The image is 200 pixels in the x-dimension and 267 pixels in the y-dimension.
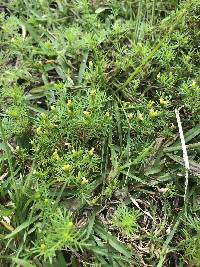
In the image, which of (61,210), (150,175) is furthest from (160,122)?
(61,210)

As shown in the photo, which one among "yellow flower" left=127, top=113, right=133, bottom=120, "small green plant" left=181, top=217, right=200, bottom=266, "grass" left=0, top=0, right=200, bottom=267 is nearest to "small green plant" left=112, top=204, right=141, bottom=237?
"grass" left=0, top=0, right=200, bottom=267

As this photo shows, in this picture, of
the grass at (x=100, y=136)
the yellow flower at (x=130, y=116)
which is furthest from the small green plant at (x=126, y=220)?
the yellow flower at (x=130, y=116)

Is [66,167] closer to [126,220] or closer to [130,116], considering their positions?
[126,220]

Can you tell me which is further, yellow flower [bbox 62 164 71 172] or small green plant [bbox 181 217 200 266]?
yellow flower [bbox 62 164 71 172]

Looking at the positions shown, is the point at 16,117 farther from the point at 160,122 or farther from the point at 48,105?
the point at 160,122

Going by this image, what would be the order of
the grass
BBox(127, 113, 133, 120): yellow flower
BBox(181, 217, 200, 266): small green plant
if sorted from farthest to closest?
BBox(127, 113, 133, 120): yellow flower < the grass < BBox(181, 217, 200, 266): small green plant

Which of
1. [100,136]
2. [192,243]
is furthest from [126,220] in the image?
[100,136]

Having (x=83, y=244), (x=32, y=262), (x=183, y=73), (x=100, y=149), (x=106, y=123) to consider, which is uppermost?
(x=183, y=73)

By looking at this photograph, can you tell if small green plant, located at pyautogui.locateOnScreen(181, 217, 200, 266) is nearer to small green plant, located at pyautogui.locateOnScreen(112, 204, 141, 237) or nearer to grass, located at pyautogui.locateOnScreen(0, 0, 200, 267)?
grass, located at pyautogui.locateOnScreen(0, 0, 200, 267)
